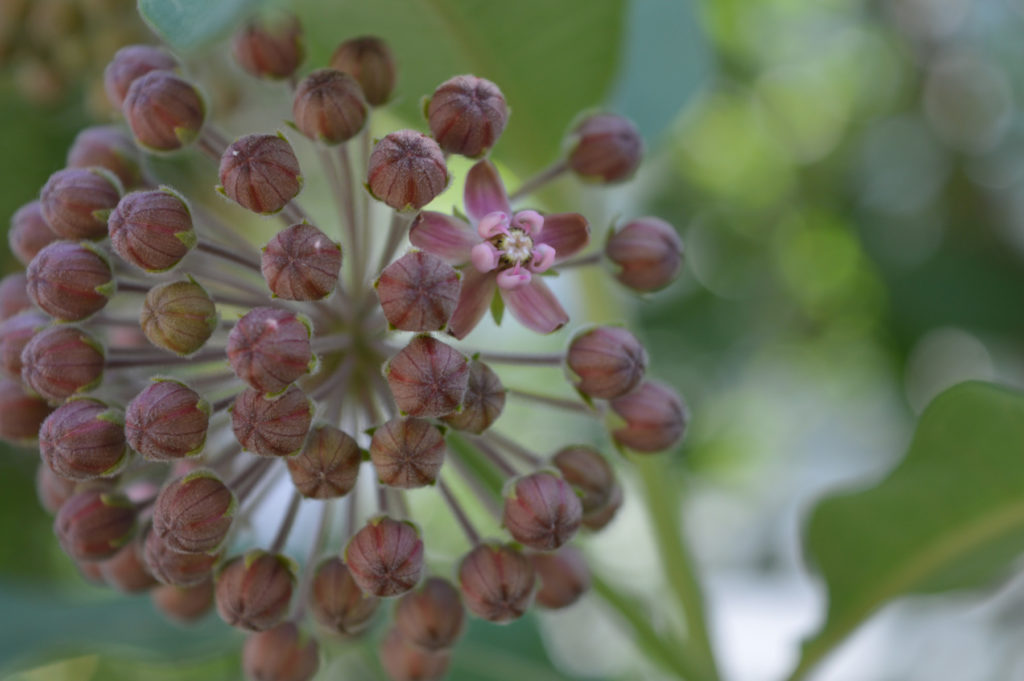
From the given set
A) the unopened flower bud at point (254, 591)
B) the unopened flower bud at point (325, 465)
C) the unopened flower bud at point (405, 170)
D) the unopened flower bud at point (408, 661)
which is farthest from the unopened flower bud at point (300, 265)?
the unopened flower bud at point (408, 661)

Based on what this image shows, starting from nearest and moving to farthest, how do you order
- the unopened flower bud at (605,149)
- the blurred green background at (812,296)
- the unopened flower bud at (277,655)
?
the unopened flower bud at (277,655)
the unopened flower bud at (605,149)
the blurred green background at (812,296)

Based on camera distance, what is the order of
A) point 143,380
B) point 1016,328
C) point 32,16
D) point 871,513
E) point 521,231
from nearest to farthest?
point 521,231 → point 143,380 → point 871,513 → point 32,16 → point 1016,328

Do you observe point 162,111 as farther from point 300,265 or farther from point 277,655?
point 277,655

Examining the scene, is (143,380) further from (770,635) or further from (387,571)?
(770,635)

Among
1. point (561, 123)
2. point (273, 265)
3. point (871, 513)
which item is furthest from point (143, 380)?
point (871, 513)

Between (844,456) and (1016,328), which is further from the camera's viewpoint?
(844,456)

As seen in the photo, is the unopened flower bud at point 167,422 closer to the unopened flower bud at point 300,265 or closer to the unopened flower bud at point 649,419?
the unopened flower bud at point 300,265
